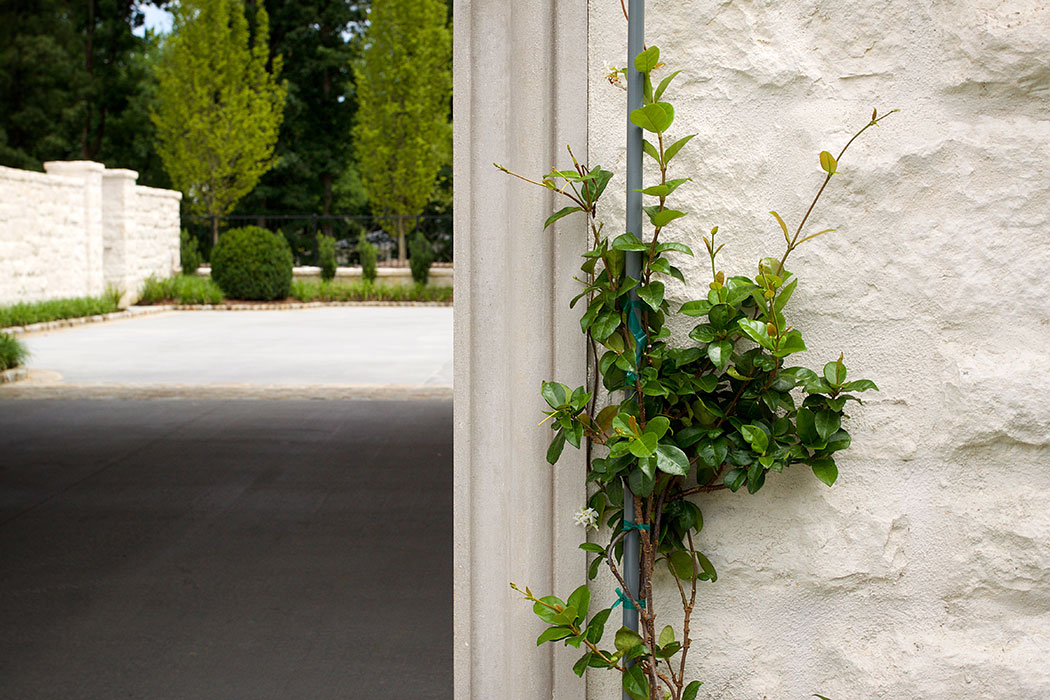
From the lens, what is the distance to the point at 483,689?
1623 millimetres

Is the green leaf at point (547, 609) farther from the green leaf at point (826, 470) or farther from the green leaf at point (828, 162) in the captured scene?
the green leaf at point (828, 162)

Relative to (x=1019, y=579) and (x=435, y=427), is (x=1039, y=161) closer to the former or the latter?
(x=1019, y=579)

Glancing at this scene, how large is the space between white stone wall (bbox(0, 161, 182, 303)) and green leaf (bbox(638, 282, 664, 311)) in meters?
13.8

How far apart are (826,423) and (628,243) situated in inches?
14.6

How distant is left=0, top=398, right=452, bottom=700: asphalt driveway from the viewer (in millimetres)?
2834

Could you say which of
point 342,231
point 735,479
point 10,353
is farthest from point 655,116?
point 342,231

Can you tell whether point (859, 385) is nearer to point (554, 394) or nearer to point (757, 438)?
point (757, 438)

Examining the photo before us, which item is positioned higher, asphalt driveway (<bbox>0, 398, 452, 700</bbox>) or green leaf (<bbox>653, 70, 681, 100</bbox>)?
green leaf (<bbox>653, 70, 681, 100</bbox>)

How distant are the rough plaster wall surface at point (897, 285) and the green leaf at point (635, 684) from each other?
0.20m

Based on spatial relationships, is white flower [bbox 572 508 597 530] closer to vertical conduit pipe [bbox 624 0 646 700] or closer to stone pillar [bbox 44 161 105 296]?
vertical conduit pipe [bbox 624 0 646 700]

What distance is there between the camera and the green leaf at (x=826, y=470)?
1.43m

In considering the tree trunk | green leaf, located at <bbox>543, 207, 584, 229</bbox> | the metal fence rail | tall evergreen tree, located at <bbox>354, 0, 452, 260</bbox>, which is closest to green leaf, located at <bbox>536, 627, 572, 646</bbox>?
green leaf, located at <bbox>543, 207, 584, 229</bbox>

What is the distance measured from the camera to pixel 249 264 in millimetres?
17391

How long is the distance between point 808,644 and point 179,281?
56.4ft
